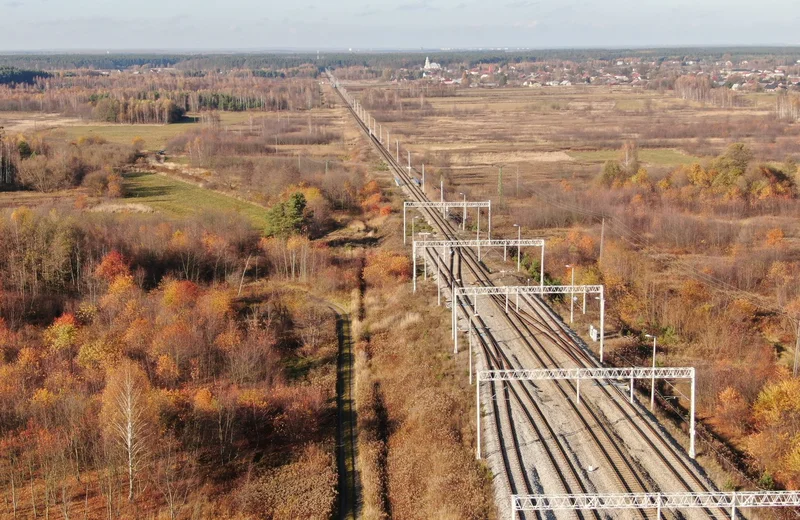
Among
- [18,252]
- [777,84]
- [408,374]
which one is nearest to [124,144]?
[18,252]

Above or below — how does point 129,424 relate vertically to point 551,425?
above

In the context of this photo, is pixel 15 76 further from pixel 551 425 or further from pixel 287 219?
pixel 551 425

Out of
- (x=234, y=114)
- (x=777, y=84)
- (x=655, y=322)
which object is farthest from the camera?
(x=777, y=84)

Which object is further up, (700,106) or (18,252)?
(700,106)

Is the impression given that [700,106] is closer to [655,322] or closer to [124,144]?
[124,144]

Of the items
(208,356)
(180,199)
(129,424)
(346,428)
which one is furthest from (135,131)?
(129,424)

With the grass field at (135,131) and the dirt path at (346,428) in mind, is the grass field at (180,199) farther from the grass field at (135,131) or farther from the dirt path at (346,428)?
the dirt path at (346,428)

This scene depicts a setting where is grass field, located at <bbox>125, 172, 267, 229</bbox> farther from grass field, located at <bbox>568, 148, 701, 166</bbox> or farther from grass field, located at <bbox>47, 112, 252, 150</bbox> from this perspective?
grass field, located at <bbox>568, 148, 701, 166</bbox>
